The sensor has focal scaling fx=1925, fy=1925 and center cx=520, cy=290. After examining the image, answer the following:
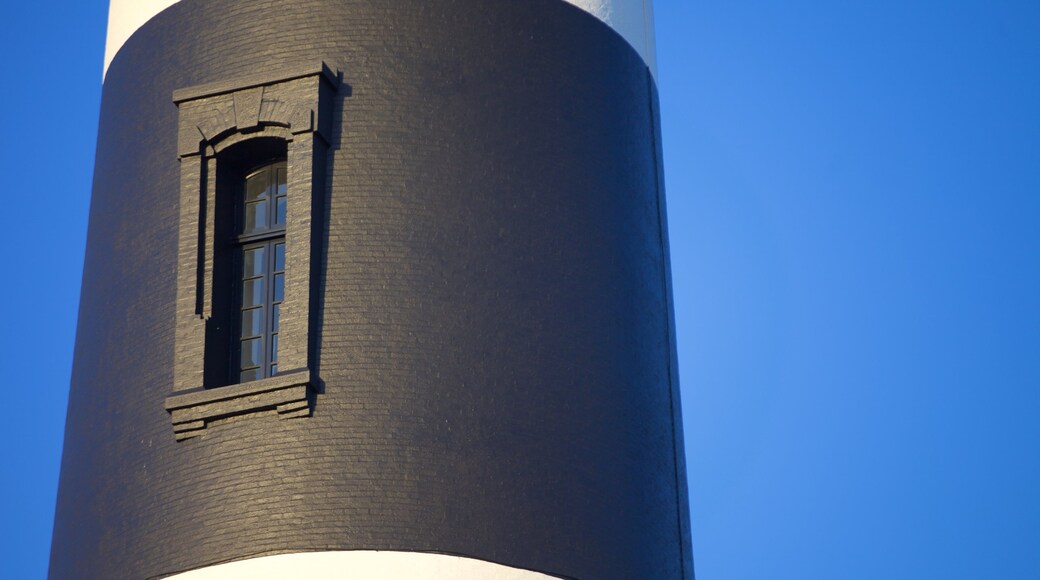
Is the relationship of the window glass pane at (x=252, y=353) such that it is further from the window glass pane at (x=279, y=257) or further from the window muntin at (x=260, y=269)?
the window glass pane at (x=279, y=257)

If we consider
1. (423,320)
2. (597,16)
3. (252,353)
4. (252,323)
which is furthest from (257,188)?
(597,16)

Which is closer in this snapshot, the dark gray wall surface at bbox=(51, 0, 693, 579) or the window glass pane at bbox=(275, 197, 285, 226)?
the dark gray wall surface at bbox=(51, 0, 693, 579)

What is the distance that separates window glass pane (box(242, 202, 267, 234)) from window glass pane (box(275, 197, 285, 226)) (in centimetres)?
11

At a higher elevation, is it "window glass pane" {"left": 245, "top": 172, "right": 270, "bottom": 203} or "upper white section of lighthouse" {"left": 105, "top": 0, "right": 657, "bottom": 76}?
"upper white section of lighthouse" {"left": 105, "top": 0, "right": 657, "bottom": 76}

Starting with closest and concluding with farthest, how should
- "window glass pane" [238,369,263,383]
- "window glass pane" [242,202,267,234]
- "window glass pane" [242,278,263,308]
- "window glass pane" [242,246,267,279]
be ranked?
"window glass pane" [238,369,263,383]
"window glass pane" [242,278,263,308]
"window glass pane" [242,246,267,279]
"window glass pane" [242,202,267,234]

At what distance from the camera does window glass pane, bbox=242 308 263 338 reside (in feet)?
51.6

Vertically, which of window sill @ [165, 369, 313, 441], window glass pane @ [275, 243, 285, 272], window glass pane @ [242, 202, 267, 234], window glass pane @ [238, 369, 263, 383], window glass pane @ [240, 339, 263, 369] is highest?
window glass pane @ [242, 202, 267, 234]

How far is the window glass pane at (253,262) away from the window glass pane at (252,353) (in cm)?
60

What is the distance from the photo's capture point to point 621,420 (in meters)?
15.7

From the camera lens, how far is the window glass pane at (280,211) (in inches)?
631

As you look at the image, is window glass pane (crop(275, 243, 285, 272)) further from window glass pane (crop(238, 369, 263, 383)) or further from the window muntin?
window glass pane (crop(238, 369, 263, 383))

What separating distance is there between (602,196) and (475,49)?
1.65 meters

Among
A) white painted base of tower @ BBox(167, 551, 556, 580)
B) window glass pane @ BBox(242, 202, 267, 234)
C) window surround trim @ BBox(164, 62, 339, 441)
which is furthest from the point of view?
window glass pane @ BBox(242, 202, 267, 234)

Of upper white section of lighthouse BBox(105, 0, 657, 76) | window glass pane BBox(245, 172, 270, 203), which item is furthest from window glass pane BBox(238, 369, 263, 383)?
upper white section of lighthouse BBox(105, 0, 657, 76)
